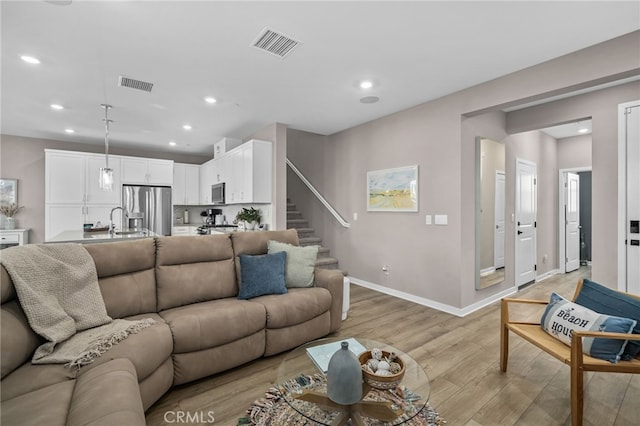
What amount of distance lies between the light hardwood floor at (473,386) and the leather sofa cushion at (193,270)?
653mm

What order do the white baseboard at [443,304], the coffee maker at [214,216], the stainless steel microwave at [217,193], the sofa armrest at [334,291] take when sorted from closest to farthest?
the sofa armrest at [334,291] → the white baseboard at [443,304] → the stainless steel microwave at [217,193] → the coffee maker at [214,216]

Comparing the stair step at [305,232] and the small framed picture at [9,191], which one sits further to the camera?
the stair step at [305,232]

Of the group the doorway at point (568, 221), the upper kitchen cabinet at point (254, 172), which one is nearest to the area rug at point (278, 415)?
the upper kitchen cabinet at point (254, 172)

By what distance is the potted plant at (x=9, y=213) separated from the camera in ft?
16.5

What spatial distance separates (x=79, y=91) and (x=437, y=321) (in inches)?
192

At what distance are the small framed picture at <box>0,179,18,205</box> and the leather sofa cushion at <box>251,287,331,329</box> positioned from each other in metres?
5.64

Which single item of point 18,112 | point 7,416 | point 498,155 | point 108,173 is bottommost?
point 7,416

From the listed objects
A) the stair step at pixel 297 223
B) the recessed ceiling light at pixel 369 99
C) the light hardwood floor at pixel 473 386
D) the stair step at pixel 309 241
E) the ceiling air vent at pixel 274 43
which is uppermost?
the recessed ceiling light at pixel 369 99

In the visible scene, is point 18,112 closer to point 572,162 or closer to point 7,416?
point 7,416

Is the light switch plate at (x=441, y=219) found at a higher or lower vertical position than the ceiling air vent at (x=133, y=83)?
lower

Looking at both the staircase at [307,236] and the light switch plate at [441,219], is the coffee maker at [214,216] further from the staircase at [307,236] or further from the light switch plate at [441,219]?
the light switch plate at [441,219]

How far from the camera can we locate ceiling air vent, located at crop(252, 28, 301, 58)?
230 centimetres

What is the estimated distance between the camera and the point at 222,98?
11.9 feet

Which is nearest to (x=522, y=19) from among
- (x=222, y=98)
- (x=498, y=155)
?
(x=498, y=155)
